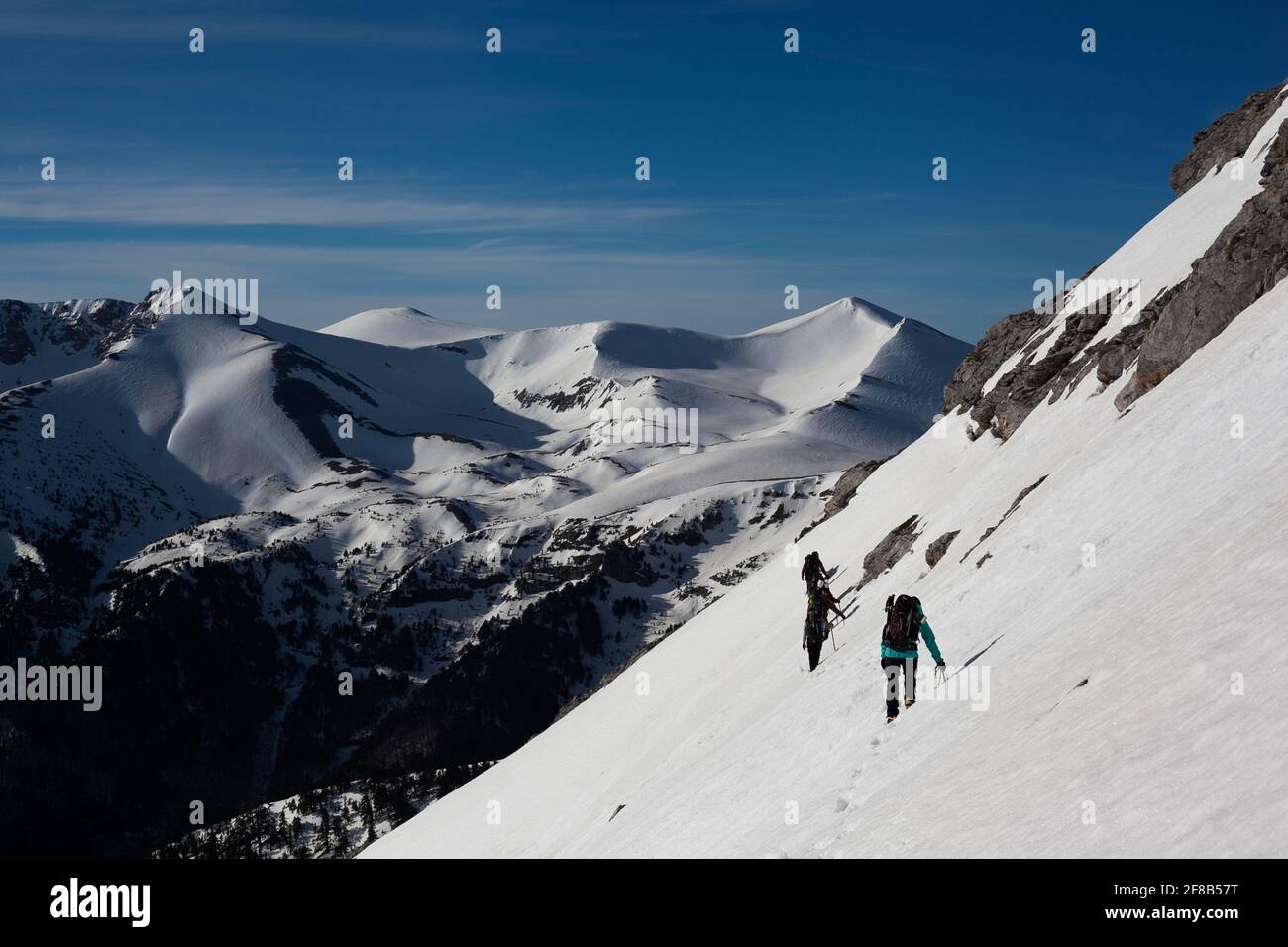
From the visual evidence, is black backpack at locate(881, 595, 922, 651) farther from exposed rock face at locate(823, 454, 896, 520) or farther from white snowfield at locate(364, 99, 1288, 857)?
exposed rock face at locate(823, 454, 896, 520)

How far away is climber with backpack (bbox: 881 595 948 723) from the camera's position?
1798cm

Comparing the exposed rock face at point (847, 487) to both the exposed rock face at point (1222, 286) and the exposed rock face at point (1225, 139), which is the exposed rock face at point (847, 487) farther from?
the exposed rock face at point (1222, 286)

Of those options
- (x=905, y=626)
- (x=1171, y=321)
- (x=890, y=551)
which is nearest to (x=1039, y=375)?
(x=890, y=551)

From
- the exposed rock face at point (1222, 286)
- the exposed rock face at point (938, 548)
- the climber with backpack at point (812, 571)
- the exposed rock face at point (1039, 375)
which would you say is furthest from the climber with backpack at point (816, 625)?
the exposed rock face at point (1039, 375)

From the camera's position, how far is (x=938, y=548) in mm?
30750

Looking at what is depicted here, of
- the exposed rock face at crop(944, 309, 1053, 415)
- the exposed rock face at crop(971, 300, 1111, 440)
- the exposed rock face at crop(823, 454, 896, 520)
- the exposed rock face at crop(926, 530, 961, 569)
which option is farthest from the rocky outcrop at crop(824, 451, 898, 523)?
the exposed rock face at crop(926, 530, 961, 569)

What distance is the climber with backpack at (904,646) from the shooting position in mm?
17984

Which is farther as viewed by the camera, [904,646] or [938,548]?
[938,548]

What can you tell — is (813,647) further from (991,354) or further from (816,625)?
(991,354)

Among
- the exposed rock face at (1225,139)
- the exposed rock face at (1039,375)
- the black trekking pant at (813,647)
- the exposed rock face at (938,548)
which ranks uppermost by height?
the exposed rock face at (1225,139)

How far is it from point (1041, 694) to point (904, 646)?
Answer: 3413 mm

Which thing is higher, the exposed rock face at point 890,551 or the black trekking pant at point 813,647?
the exposed rock face at point 890,551

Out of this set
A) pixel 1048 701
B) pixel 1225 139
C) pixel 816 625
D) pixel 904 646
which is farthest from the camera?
pixel 1225 139

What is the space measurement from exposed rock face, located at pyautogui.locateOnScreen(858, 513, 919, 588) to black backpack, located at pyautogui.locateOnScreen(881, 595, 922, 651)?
1769 centimetres
